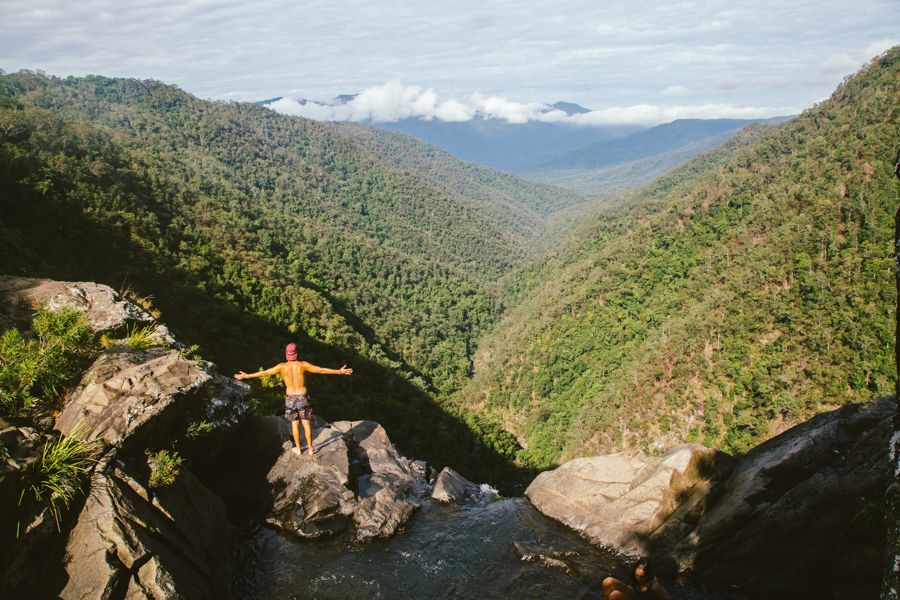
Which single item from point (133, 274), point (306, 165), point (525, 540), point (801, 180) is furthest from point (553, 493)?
point (306, 165)

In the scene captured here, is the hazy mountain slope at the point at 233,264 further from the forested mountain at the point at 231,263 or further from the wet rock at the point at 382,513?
the wet rock at the point at 382,513

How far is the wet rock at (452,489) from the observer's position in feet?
49.2

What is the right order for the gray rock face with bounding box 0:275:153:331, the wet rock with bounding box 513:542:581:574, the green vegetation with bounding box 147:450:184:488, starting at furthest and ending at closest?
the gray rock face with bounding box 0:275:153:331, the wet rock with bounding box 513:542:581:574, the green vegetation with bounding box 147:450:184:488

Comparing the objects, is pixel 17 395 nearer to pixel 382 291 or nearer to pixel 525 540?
pixel 525 540

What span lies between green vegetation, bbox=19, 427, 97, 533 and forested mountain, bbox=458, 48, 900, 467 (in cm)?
2683

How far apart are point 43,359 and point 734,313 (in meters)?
55.8

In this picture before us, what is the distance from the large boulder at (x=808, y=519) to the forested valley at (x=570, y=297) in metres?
4.65

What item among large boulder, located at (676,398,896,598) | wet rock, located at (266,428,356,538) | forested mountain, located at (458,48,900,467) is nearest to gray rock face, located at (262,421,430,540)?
wet rock, located at (266,428,356,538)

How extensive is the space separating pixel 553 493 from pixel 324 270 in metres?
88.5

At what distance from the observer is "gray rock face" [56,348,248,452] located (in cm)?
918

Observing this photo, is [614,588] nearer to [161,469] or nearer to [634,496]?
[634,496]

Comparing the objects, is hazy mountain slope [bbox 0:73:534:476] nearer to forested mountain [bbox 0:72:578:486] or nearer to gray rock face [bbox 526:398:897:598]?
forested mountain [bbox 0:72:578:486]

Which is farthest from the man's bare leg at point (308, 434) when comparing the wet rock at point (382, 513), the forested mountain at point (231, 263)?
the forested mountain at point (231, 263)

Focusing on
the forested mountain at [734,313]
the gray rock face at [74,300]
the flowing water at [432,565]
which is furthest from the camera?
the forested mountain at [734,313]
